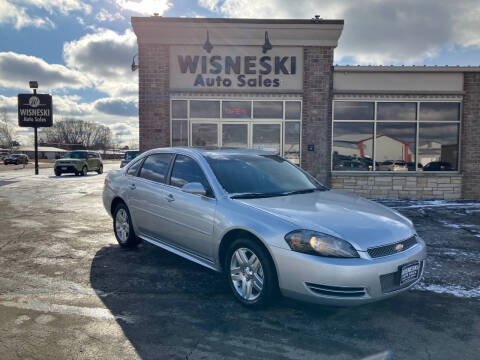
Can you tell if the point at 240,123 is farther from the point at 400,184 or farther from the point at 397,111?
the point at 400,184

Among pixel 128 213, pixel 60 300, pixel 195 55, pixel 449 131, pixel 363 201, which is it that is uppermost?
pixel 195 55

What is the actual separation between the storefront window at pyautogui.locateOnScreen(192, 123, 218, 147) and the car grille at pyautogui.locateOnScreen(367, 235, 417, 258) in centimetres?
963

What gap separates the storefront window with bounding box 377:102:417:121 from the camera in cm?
1269

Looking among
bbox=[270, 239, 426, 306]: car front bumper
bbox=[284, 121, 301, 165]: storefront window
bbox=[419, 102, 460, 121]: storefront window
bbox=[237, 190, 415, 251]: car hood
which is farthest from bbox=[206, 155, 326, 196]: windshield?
bbox=[419, 102, 460, 121]: storefront window

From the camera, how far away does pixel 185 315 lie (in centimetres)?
371

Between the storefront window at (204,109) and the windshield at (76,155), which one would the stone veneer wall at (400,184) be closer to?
the storefront window at (204,109)

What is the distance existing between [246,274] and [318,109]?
9.65 m

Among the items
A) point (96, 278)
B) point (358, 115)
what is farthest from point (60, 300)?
point (358, 115)

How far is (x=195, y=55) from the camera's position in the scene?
12586mm

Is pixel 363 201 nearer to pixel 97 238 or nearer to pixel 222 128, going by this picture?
pixel 97 238

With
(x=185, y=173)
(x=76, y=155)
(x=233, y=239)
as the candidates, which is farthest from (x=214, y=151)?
(x=76, y=155)

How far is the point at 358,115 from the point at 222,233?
10018 millimetres

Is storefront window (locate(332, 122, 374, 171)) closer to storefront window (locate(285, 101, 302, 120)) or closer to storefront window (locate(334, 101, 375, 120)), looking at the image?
storefront window (locate(334, 101, 375, 120))

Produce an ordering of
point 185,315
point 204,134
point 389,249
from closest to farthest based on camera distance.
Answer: point 389,249, point 185,315, point 204,134
